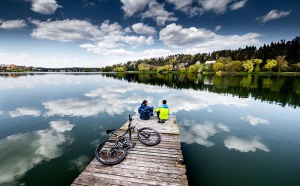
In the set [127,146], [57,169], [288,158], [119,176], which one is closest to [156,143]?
[127,146]

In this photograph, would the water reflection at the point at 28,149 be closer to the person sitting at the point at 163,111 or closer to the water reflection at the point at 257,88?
the person sitting at the point at 163,111

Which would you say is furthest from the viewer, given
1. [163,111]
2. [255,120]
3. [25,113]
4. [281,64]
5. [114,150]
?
[281,64]

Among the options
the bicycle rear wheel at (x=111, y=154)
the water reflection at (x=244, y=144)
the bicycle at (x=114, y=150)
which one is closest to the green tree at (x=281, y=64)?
the water reflection at (x=244, y=144)

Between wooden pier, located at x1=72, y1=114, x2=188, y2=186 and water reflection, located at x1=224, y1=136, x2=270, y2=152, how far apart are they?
6.23 meters

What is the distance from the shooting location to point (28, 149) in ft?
40.9

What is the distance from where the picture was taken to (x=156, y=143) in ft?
34.2

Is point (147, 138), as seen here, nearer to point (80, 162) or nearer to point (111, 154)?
point (111, 154)

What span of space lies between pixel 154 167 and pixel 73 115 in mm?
17005

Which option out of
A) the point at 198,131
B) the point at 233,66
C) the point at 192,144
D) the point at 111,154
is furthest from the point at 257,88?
the point at 233,66

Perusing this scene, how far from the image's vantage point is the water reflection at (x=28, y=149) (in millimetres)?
10023

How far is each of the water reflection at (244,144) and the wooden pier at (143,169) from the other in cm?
623

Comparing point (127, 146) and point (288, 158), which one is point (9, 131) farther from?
point (288, 158)

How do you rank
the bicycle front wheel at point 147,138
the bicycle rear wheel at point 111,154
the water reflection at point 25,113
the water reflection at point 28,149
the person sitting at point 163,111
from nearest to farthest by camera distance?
1. the bicycle rear wheel at point 111,154
2. the water reflection at point 28,149
3. the bicycle front wheel at point 147,138
4. the person sitting at point 163,111
5. the water reflection at point 25,113

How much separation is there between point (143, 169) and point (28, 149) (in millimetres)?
10646
